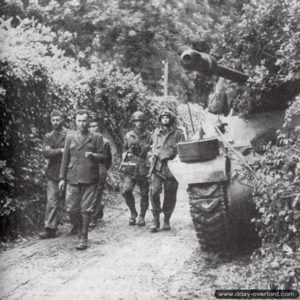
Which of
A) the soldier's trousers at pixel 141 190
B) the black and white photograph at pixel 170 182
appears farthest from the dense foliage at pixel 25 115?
the soldier's trousers at pixel 141 190

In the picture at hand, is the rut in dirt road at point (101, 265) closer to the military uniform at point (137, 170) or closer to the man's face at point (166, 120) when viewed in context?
the military uniform at point (137, 170)

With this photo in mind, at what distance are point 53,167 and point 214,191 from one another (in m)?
2.91

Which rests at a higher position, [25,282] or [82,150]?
[82,150]

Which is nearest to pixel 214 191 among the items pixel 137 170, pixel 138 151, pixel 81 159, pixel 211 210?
pixel 211 210

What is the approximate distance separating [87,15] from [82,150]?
10828 millimetres

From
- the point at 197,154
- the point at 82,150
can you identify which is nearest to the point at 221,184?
the point at 197,154

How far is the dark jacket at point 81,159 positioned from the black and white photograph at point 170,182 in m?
0.02

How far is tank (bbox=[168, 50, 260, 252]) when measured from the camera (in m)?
5.22

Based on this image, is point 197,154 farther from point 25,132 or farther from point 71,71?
point 71,71

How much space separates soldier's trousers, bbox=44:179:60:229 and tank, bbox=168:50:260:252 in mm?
2414

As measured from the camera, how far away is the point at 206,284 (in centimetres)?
482

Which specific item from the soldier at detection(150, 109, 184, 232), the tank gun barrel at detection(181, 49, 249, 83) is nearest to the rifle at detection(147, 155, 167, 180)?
the soldier at detection(150, 109, 184, 232)

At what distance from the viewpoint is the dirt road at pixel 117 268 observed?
4668 mm

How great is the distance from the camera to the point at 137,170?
25.7 feet
